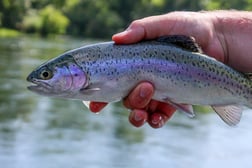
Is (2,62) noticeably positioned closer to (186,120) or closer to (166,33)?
(186,120)

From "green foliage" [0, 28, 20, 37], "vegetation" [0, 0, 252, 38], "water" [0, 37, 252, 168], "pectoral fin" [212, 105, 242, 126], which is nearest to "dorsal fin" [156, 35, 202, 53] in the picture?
"pectoral fin" [212, 105, 242, 126]

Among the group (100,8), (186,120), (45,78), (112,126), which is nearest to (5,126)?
(112,126)

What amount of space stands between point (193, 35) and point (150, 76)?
2.45 feet

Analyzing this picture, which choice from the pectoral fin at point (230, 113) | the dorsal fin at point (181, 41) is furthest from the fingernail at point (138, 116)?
the dorsal fin at point (181, 41)

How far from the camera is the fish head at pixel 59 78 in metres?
3.70

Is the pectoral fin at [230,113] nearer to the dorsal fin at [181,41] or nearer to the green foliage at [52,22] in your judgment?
the dorsal fin at [181,41]

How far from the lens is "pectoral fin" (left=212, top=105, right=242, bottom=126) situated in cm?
406

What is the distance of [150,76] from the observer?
3.86 meters

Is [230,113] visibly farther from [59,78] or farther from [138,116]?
[59,78]

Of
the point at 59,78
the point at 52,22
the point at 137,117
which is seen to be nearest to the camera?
the point at 59,78

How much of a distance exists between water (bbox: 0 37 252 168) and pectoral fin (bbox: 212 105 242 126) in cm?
1265

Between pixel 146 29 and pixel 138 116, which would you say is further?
pixel 138 116

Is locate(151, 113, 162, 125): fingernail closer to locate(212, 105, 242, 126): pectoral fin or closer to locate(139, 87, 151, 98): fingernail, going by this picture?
locate(212, 105, 242, 126): pectoral fin

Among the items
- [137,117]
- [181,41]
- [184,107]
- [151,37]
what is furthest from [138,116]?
[181,41]
